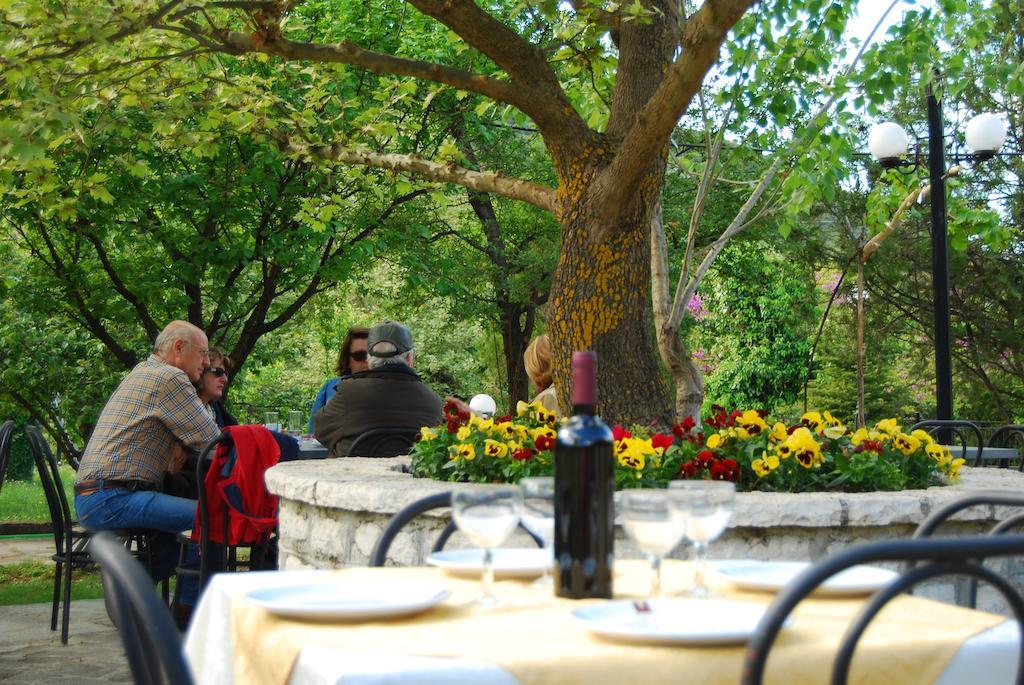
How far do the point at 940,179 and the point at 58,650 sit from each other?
6.74 meters

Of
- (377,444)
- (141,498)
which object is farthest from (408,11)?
(141,498)

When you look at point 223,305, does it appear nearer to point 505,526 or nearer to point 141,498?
point 141,498

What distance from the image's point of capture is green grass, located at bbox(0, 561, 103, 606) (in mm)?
7168

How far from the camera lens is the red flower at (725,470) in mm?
4047

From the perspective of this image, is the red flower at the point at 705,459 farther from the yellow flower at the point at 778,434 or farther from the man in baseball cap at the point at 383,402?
the man in baseball cap at the point at 383,402

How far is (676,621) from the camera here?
1.80 metres

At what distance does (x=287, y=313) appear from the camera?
11.2 m

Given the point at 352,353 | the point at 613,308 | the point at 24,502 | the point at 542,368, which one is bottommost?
the point at 24,502

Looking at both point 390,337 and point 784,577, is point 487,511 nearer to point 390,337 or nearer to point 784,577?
point 784,577

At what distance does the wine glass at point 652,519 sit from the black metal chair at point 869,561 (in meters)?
0.35

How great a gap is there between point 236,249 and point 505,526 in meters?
8.33

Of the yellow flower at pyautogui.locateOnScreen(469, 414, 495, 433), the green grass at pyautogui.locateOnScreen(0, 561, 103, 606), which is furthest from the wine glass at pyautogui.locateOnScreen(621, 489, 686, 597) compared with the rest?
the green grass at pyautogui.locateOnScreen(0, 561, 103, 606)

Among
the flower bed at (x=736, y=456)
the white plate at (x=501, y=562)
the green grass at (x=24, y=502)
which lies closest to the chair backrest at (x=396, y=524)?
the white plate at (x=501, y=562)

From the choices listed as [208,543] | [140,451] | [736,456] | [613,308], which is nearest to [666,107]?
[613,308]
